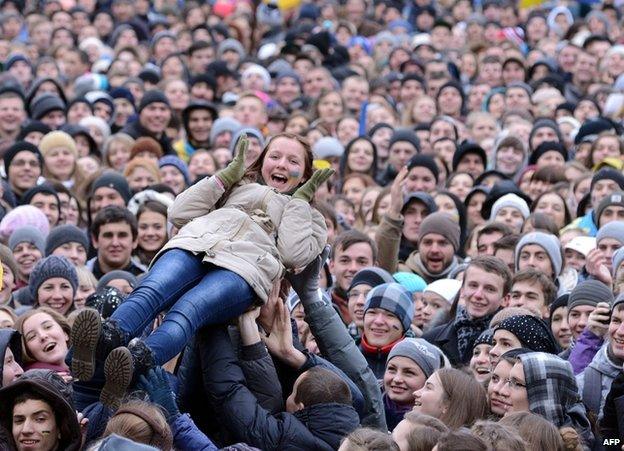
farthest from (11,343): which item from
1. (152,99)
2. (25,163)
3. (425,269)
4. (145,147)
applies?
(152,99)

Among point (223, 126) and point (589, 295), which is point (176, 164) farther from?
point (589, 295)

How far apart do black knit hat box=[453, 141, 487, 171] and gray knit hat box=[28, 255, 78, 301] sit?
19.3 ft

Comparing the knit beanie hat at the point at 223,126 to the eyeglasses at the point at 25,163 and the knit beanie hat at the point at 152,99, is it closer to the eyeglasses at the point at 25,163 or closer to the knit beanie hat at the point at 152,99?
the knit beanie hat at the point at 152,99

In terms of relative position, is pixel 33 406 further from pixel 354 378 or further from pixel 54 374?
pixel 354 378

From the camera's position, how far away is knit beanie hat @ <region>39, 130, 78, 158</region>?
1568 centimetres

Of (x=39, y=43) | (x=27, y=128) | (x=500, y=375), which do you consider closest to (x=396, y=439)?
(x=500, y=375)

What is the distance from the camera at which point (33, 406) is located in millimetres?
8297

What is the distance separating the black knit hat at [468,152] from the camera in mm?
16484

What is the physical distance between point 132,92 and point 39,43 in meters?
3.61

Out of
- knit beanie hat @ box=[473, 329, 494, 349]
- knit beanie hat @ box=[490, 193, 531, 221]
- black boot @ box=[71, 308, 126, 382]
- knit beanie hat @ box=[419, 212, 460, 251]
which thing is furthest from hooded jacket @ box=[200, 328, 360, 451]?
knit beanie hat @ box=[490, 193, 531, 221]

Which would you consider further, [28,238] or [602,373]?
[28,238]

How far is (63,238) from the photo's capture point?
12625 mm

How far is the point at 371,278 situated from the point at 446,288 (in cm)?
76

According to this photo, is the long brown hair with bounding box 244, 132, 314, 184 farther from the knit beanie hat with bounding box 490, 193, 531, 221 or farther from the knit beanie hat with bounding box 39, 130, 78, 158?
the knit beanie hat with bounding box 39, 130, 78, 158
